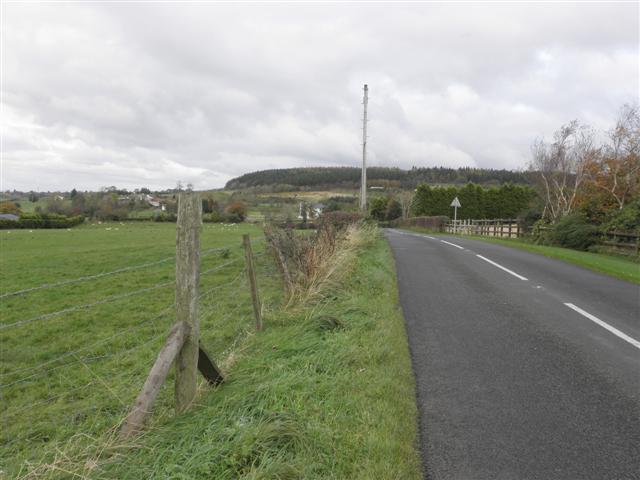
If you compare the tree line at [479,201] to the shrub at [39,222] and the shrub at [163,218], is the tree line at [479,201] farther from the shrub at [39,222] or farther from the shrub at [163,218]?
the shrub at [39,222]

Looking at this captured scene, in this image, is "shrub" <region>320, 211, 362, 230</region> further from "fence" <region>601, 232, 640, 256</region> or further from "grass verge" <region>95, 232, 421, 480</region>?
"fence" <region>601, 232, 640, 256</region>

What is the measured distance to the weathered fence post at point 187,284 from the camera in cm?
339

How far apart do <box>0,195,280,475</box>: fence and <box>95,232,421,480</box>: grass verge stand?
12.0 inches

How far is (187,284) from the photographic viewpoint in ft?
11.2

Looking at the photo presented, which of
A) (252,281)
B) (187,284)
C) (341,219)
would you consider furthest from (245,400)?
(341,219)

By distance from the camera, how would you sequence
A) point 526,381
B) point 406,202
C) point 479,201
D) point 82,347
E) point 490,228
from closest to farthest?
point 526,381 < point 82,347 < point 490,228 < point 479,201 < point 406,202

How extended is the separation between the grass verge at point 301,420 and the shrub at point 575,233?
18935mm

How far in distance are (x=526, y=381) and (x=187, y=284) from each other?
11.8 ft

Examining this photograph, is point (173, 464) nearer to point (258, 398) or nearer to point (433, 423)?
point (258, 398)

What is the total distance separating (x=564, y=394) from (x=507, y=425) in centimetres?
102

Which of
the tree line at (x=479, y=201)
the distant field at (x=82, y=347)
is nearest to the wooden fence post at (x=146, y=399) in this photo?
the distant field at (x=82, y=347)

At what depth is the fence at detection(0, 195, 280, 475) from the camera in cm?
340

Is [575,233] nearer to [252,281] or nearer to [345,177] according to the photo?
[252,281]

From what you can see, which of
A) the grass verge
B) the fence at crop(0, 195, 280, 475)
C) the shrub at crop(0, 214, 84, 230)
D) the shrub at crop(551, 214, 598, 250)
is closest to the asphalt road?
the grass verge
